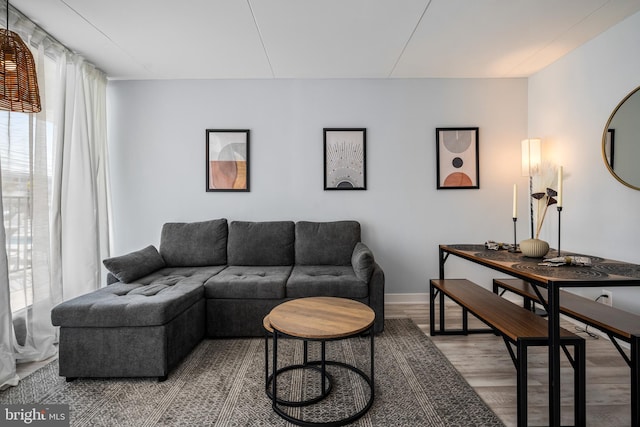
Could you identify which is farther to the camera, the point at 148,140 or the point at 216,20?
the point at 148,140

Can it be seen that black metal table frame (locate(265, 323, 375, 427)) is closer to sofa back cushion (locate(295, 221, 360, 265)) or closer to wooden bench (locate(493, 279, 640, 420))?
wooden bench (locate(493, 279, 640, 420))

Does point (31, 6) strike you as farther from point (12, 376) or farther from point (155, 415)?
point (155, 415)

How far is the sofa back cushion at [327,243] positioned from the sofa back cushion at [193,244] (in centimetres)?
79

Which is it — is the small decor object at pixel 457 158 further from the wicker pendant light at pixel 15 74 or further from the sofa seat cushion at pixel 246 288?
the wicker pendant light at pixel 15 74

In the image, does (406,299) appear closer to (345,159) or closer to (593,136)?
(345,159)

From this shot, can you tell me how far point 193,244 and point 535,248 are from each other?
9.41 feet

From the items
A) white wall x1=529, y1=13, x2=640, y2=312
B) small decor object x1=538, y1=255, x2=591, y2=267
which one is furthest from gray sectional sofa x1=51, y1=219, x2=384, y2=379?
white wall x1=529, y1=13, x2=640, y2=312

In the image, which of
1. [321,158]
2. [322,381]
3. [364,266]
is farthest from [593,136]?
[322,381]

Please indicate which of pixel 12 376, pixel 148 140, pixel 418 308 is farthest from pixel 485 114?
pixel 12 376

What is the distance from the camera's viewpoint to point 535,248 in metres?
1.97

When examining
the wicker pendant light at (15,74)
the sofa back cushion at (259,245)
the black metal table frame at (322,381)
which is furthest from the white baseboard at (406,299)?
the wicker pendant light at (15,74)

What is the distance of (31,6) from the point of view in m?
2.11

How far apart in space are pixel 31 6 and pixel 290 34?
69.9 inches

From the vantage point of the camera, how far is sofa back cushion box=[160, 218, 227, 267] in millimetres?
3055
